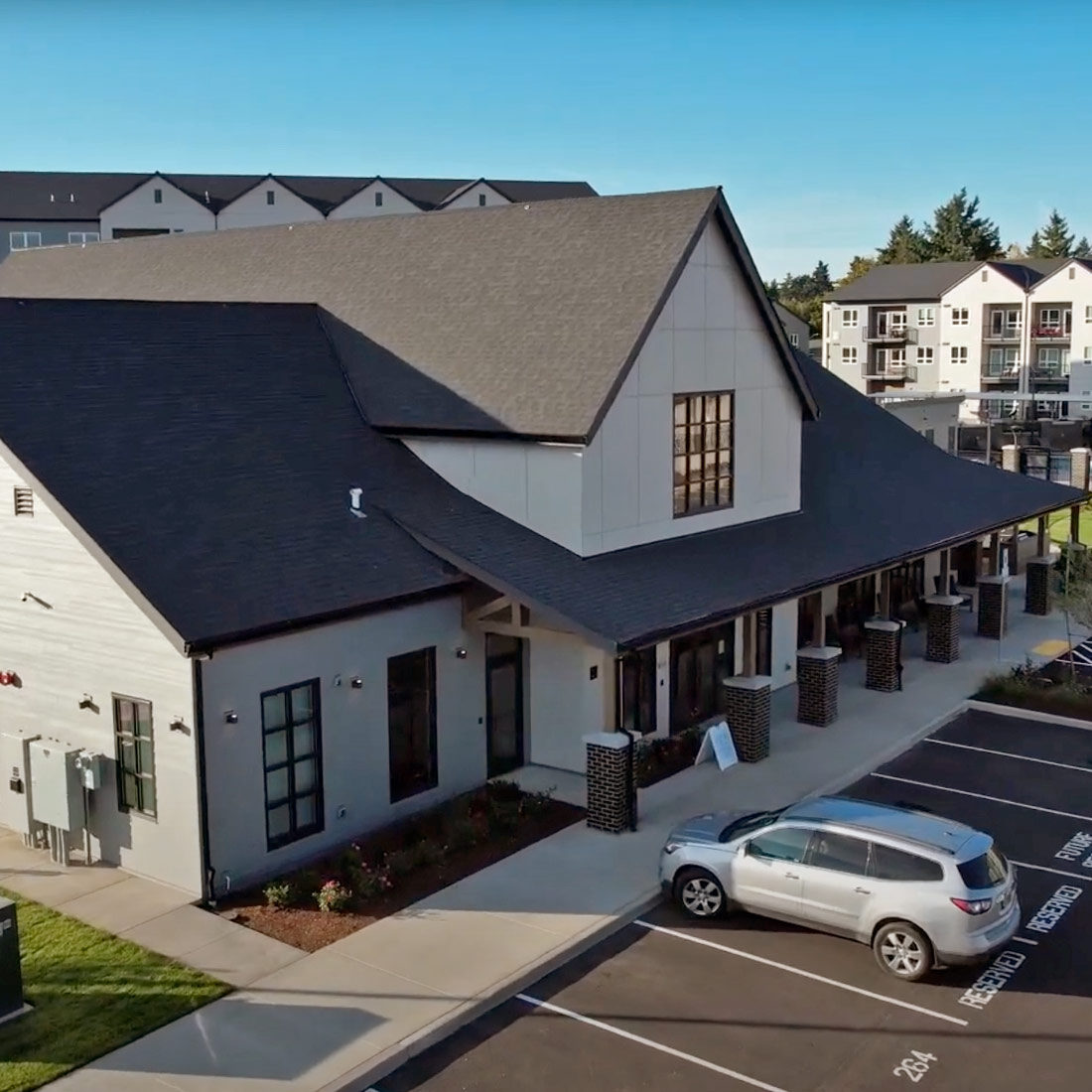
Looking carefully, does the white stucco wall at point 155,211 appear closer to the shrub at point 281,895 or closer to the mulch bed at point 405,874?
the mulch bed at point 405,874

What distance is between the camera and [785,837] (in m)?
14.3

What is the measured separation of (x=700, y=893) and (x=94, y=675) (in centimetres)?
791

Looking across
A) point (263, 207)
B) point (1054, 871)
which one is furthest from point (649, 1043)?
point (263, 207)

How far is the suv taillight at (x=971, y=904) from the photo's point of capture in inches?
510

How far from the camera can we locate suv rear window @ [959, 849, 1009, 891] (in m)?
13.1

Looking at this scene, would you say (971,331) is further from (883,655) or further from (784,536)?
(784,536)

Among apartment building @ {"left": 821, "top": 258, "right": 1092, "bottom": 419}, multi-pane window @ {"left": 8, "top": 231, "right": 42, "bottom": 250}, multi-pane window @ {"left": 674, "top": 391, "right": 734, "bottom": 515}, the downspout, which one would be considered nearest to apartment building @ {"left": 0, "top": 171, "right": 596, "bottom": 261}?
multi-pane window @ {"left": 8, "top": 231, "right": 42, "bottom": 250}

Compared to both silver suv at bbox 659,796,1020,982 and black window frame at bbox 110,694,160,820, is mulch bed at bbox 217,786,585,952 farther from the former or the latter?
silver suv at bbox 659,796,1020,982

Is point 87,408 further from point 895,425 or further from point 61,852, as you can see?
point 895,425

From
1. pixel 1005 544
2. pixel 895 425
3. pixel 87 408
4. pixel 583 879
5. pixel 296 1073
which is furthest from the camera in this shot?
pixel 1005 544

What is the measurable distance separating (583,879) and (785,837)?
2.97 m

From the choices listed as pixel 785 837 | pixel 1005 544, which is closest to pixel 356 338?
pixel 785 837

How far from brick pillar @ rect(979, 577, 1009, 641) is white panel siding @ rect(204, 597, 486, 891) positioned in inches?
591

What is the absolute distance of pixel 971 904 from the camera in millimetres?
12961
